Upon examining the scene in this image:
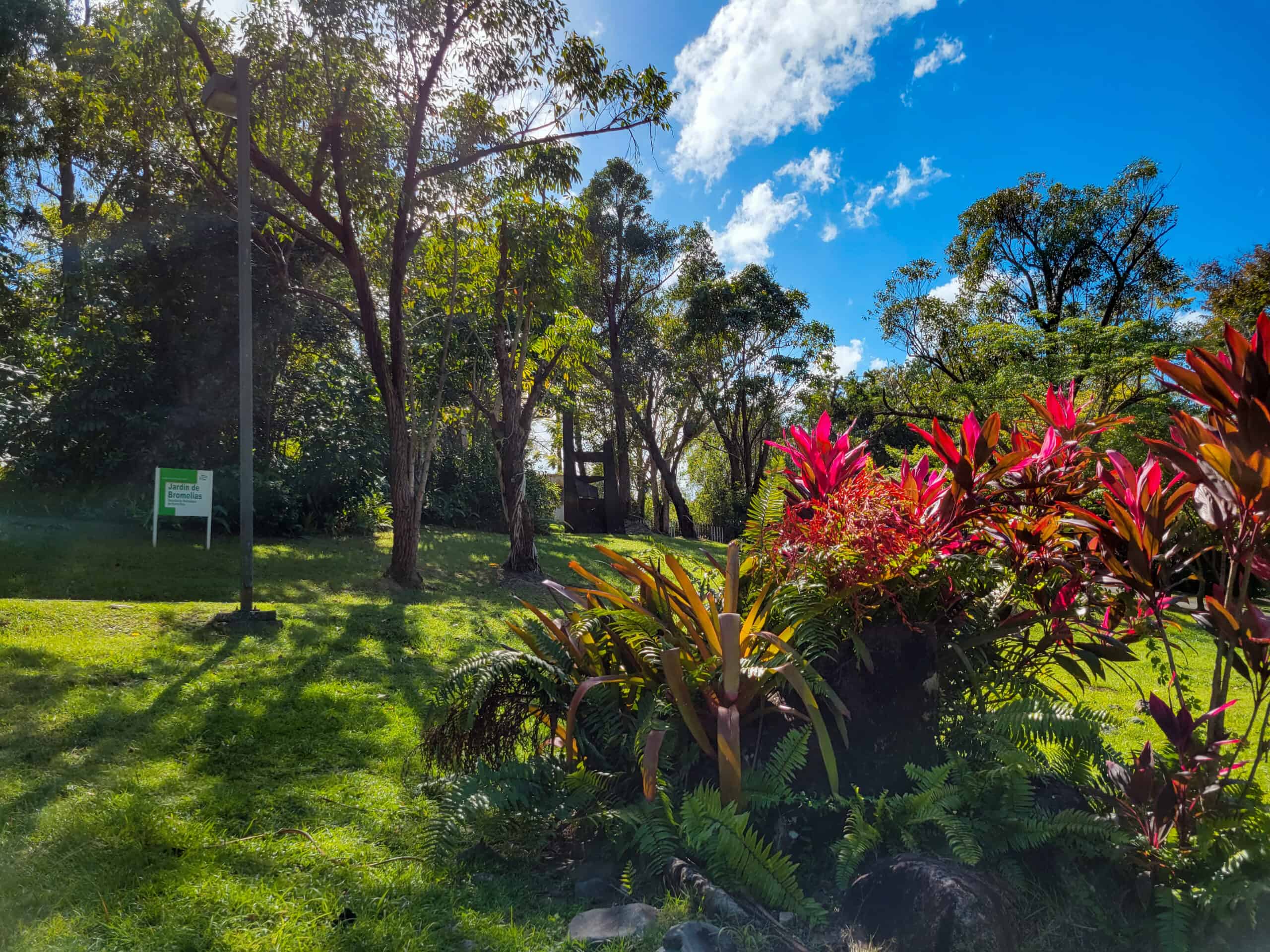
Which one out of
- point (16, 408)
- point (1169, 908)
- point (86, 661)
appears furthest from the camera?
point (16, 408)

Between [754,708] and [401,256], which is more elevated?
[401,256]

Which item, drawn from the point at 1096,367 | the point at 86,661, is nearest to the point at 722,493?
the point at 1096,367

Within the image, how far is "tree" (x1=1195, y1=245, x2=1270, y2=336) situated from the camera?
16375 millimetres

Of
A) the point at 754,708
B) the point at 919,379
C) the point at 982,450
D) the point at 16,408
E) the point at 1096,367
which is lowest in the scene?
the point at 754,708

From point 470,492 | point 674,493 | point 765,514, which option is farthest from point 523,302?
point 674,493

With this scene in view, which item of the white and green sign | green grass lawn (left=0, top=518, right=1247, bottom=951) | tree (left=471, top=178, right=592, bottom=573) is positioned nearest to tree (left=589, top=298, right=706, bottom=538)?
tree (left=471, top=178, right=592, bottom=573)

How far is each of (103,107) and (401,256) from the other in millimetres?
3904

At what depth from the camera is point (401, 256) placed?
822 cm

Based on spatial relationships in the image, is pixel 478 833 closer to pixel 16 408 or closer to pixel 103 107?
pixel 103 107

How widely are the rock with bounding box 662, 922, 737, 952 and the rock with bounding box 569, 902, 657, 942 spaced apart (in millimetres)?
93

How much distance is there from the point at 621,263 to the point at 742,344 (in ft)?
16.3

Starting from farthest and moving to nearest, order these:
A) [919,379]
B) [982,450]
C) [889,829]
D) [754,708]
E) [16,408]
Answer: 1. [919,379]
2. [16,408]
3. [754,708]
4. [982,450]
5. [889,829]

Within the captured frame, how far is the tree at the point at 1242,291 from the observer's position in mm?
16375

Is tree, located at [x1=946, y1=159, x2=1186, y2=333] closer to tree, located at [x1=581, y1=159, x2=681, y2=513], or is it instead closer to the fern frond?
tree, located at [x1=581, y1=159, x2=681, y2=513]
